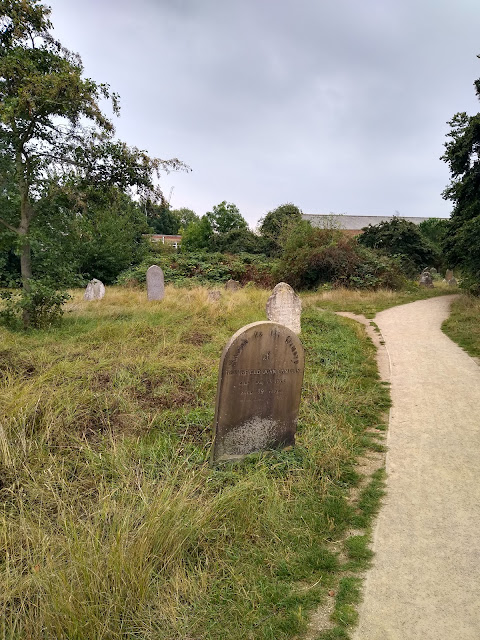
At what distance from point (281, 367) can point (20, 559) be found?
9.12 ft

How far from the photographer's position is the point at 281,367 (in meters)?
4.57

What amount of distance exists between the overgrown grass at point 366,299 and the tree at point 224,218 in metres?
26.6

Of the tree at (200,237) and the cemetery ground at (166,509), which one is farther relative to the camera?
the tree at (200,237)

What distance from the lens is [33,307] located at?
34.2 feet

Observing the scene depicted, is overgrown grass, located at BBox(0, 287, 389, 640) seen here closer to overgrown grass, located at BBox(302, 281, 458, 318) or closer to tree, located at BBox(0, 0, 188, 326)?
tree, located at BBox(0, 0, 188, 326)

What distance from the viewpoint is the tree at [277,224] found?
110 ft

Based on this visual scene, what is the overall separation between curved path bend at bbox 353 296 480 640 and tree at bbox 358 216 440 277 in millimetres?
23526

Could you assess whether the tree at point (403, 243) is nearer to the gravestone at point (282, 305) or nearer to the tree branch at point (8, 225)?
the gravestone at point (282, 305)

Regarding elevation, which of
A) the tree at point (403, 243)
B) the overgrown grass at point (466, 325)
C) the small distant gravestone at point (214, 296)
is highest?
the tree at point (403, 243)

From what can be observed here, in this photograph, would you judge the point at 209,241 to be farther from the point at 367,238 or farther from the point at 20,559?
the point at 20,559

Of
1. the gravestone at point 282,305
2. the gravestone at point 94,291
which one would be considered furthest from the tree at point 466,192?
the gravestone at point 94,291

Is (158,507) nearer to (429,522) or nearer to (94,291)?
(429,522)

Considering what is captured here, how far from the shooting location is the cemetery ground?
243 centimetres

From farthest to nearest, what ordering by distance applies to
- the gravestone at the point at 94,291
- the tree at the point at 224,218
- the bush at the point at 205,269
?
the tree at the point at 224,218, the bush at the point at 205,269, the gravestone at the point at 94,291
